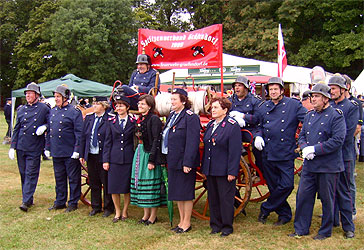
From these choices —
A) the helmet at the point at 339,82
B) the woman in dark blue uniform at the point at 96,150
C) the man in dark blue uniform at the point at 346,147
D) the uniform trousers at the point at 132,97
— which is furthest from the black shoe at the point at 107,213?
the helmet at the point at 339,82

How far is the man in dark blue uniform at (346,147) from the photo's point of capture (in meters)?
4.45

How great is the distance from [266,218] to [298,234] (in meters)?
0.69

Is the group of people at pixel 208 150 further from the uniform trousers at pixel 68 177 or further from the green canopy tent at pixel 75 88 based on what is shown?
the green canopy tent at pixel 75 88

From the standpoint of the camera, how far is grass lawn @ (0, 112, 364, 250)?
14.0 feet

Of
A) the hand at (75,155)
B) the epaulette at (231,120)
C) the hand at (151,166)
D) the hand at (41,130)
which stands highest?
the epaulette at (231,120)

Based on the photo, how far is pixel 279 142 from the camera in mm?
4703

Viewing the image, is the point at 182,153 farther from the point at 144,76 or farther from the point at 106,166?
the point at 144,76

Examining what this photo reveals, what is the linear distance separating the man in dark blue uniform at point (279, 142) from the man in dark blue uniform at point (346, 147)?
1.58 feet

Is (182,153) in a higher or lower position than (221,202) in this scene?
higher

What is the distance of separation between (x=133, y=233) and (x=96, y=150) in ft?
4.66

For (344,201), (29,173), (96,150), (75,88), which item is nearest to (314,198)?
(344,201)

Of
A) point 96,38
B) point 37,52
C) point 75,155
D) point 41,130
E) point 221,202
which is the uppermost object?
point 96,38

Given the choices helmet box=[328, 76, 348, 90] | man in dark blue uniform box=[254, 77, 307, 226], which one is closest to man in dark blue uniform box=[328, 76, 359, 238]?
helmet box=[328, 76, 348, 90]

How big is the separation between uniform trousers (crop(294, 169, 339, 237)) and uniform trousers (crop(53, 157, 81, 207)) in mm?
3356
